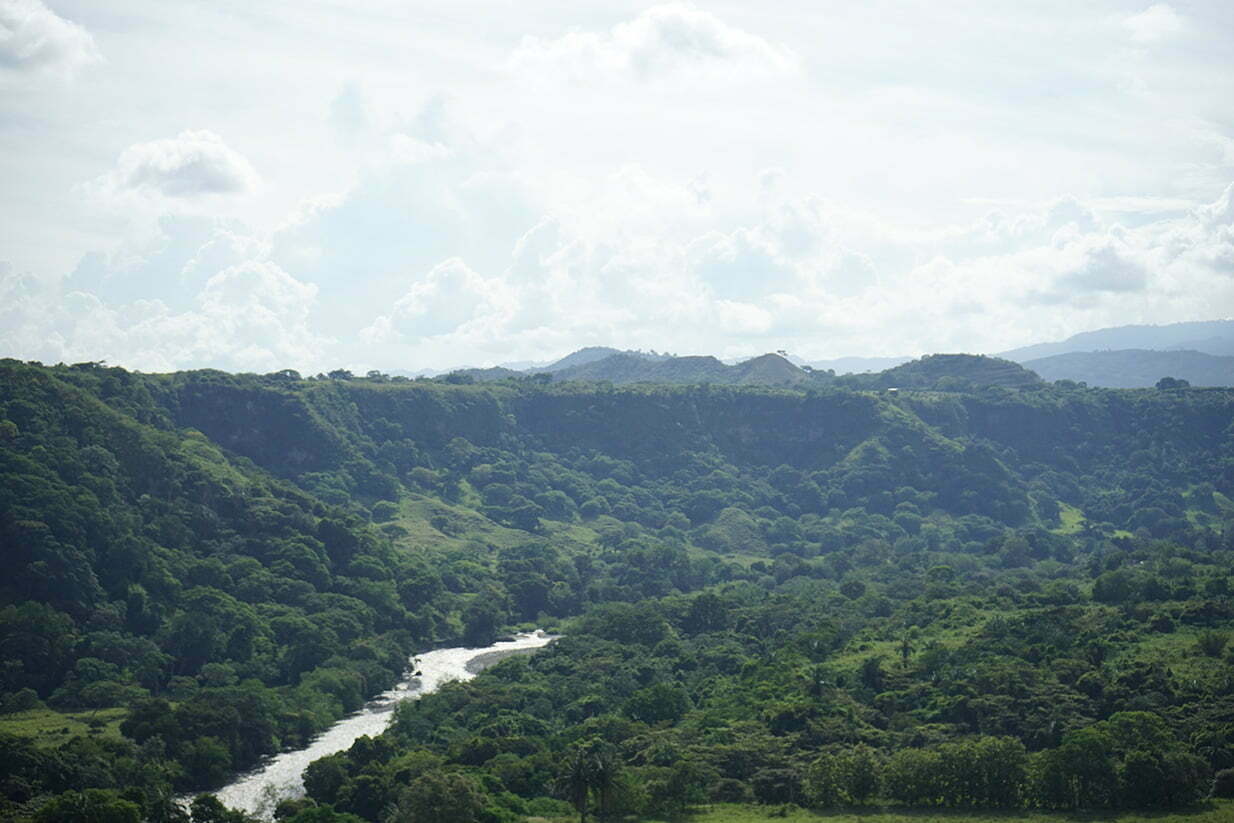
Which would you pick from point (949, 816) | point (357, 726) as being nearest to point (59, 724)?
point (357, 726)

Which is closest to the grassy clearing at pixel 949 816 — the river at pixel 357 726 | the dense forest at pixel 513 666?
the dense forest at pixel 513 666

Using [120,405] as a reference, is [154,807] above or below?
below

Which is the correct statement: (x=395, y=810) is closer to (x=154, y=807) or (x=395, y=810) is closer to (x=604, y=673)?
(x=154, y=807)

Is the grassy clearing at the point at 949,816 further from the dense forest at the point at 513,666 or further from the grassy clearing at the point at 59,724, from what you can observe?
the grassy clearing at the point at 59,724

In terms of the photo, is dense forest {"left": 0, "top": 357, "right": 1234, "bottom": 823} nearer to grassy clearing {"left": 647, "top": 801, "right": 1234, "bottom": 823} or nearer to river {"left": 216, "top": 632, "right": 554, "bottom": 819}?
grassy clearing {"left": 647, "top": 801, "right": 1234, "bottom": 823}

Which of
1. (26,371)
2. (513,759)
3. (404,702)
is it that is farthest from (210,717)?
(26,371)

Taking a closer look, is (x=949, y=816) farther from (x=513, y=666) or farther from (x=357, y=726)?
(x=357, y=726)
